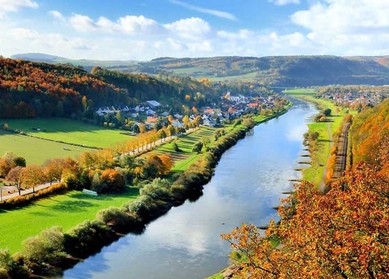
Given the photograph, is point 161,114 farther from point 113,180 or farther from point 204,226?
point 204,226

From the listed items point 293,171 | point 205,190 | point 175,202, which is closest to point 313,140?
point 293,171

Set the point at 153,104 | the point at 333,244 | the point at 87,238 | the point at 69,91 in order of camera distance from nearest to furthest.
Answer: the point at 333,244
the point at 87,238
the point at 69,91
the point at 153,104

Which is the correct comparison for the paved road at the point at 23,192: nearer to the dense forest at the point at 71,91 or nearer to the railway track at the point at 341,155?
the railway track at the point at 341,155

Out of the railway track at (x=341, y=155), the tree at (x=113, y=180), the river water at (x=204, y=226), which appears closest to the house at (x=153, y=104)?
the railway track at (x=341, y=155)

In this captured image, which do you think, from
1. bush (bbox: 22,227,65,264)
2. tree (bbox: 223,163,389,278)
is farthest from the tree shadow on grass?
tree (bbox: 223,163,389,278)

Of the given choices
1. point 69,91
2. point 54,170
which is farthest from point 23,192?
point 69,91
